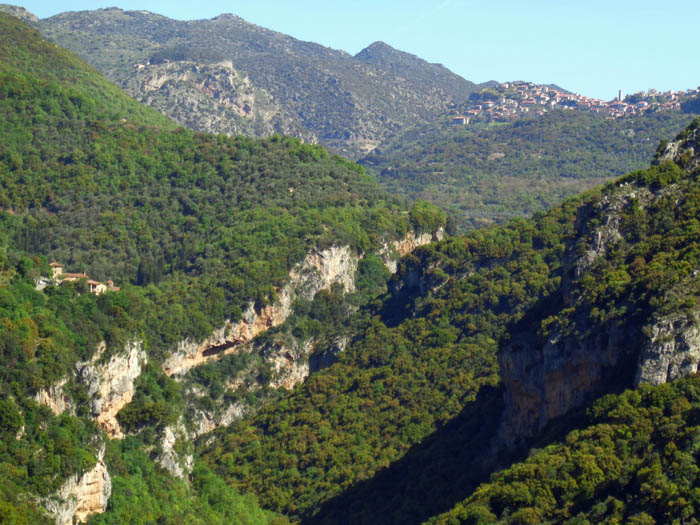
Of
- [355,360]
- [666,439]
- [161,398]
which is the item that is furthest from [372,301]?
[666,439]

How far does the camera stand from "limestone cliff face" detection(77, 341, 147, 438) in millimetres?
77812

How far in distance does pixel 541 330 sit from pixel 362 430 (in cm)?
3099

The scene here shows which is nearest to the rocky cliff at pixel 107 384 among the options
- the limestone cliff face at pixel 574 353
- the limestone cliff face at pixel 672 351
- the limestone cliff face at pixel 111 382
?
the limestone cliff face at pixel 111 382

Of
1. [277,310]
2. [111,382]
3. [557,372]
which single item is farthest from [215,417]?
[557,372]

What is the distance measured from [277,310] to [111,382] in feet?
129

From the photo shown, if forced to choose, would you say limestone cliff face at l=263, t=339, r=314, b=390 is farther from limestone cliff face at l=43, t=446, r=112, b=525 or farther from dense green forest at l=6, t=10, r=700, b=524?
limestone cliff face at l=43, t=446, r=112, b=525

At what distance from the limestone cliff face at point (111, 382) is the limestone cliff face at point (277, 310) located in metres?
23.6

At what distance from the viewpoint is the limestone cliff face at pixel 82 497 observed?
66.7 metres

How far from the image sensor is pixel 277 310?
11862cm

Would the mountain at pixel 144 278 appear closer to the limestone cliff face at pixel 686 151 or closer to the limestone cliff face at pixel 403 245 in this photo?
the limestone cliff face at pixel 403 245

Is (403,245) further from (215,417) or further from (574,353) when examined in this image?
(574,353)

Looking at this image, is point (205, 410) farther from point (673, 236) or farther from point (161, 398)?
point (673, 236)

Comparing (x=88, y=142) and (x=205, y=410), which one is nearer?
(x=205, y=410)

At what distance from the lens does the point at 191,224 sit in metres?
134
